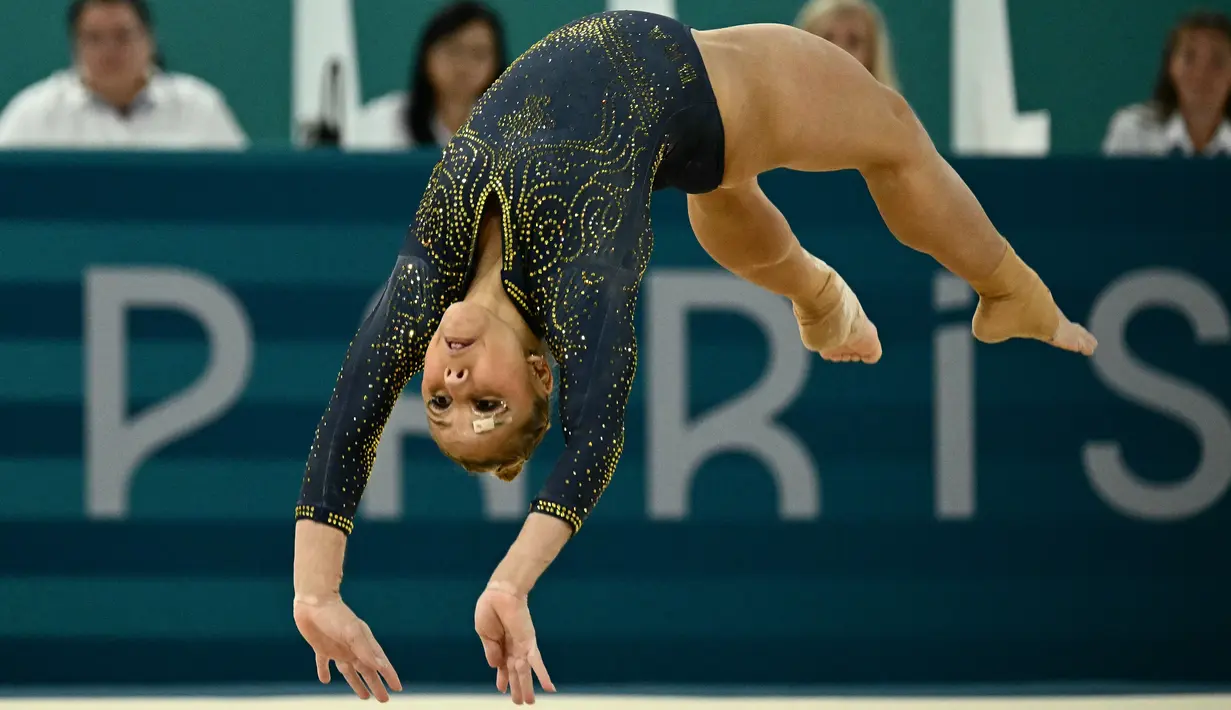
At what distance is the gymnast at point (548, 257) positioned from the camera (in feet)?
9.14

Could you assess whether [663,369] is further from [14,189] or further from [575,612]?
[14,189]

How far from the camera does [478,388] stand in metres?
2.86

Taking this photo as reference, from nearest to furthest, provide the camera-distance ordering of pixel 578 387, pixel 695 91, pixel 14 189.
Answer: pixel 578 387 < pixel 695 91 < pixel 14 189

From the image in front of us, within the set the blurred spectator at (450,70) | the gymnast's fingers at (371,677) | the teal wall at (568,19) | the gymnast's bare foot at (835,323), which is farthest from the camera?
the teal wall at (568,19)

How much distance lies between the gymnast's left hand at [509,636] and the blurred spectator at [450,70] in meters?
2.54

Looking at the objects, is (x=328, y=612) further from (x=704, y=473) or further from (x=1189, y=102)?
(x=1189, y=102)

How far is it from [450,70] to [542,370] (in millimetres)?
2219

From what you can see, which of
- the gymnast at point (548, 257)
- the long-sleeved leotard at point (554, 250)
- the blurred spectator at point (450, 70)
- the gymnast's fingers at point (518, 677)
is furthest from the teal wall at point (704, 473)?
the gymnast's fingers at point (518, 677)

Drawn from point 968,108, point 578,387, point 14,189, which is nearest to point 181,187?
point 14,189

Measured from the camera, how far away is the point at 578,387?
2785mm

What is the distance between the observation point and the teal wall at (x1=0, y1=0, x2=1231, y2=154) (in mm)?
5871

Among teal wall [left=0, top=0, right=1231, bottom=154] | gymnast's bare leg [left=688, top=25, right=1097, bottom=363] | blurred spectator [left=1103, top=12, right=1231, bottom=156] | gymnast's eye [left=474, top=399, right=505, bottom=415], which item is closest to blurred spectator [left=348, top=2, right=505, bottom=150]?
teal wall [left=0, top=0, right=1231, bottom=154]

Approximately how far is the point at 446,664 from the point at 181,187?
5.06ft

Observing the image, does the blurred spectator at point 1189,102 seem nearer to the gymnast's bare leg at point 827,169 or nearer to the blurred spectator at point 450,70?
the gymnast's bare leg at point 827,169
